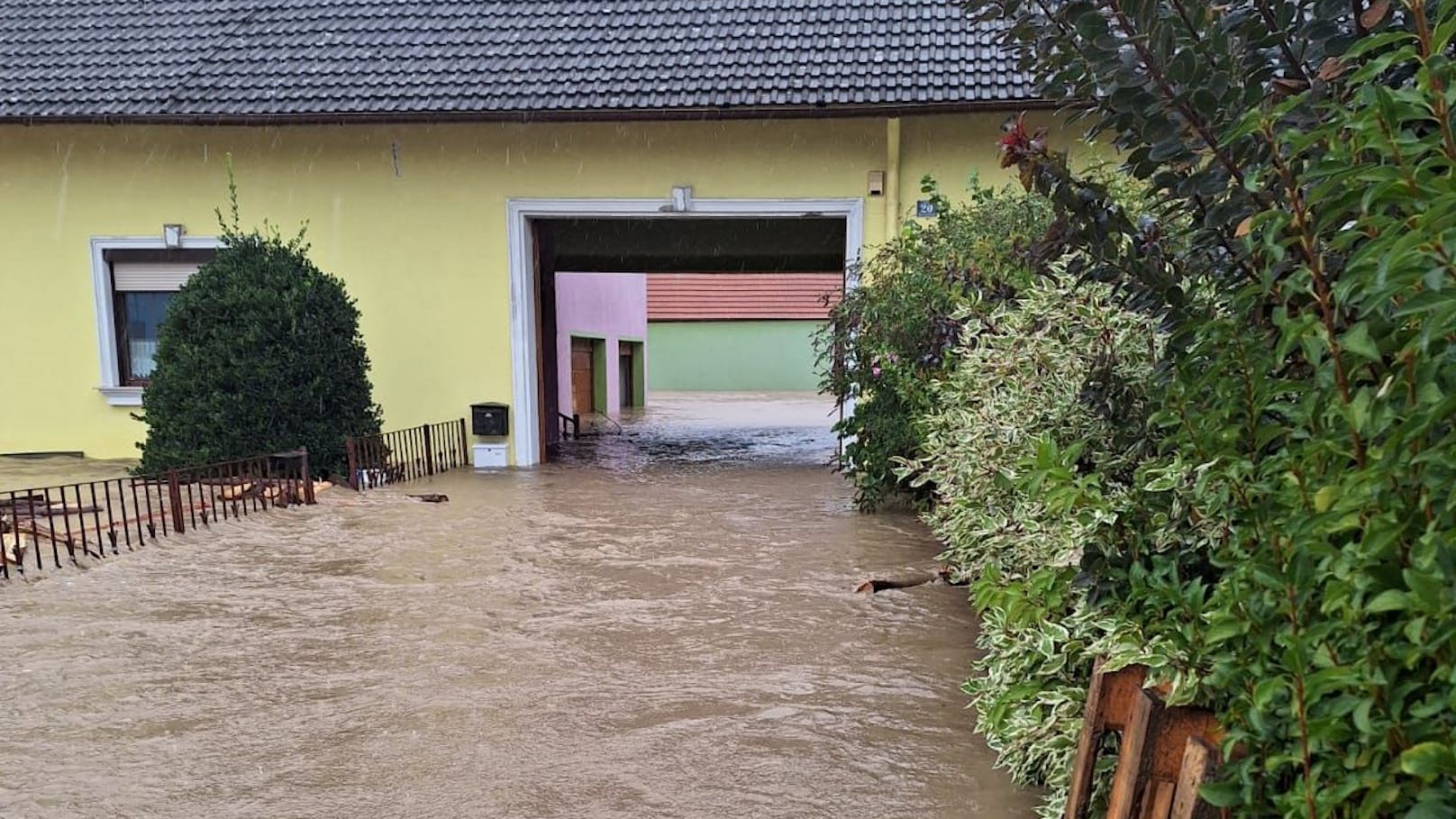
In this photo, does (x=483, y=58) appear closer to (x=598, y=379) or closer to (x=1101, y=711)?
(x=1101, y=711)

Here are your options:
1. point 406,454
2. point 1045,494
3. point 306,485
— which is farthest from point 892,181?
point 1045,494

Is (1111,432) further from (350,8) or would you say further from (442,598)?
(350,8)

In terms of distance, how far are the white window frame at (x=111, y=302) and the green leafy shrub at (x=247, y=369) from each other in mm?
2206

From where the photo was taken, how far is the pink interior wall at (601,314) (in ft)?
46.5

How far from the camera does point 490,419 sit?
9000mm

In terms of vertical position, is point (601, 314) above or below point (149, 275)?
below

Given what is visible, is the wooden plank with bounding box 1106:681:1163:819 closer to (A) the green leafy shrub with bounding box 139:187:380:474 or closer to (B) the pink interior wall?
(A) the green leafy shrub with bounding box 139:187:380:474

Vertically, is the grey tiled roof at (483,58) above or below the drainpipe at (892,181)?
above

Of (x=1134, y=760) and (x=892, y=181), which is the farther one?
(x=892, y=181)

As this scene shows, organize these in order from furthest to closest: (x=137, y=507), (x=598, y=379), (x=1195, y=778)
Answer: (x=598, y=379) → (x=137, y=507) → (x=1195, y=778)

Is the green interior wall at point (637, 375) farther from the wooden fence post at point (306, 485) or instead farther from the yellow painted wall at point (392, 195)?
the wooden fence post at point (306, 485)

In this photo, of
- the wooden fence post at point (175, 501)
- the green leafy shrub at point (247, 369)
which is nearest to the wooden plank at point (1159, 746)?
the wooden fence post at point (175, 501)

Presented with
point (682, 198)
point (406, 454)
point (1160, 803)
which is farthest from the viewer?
point (682, 198)

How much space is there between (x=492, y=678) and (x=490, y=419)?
5806 mm
